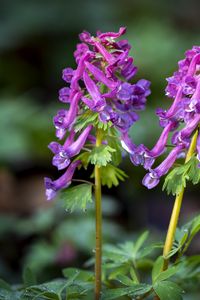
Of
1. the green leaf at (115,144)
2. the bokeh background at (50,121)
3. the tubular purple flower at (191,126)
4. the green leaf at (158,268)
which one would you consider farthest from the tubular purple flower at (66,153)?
the bokeh background at (50,121)

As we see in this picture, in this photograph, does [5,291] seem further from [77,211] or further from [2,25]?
[2,25]

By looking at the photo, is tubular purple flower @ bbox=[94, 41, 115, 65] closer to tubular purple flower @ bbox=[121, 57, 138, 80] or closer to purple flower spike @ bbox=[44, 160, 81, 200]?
tubular purple flower @ bbox=[121, 57, 138, 80]

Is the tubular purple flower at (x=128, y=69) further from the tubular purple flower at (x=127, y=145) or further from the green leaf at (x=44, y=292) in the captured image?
the green leaf at (x=44, y=292)

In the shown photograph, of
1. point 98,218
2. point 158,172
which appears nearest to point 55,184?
point 98,218

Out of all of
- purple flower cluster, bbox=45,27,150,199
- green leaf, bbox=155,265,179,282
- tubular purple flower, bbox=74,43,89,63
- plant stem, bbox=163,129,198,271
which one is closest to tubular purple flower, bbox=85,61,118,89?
purple flower cluster, bbox=45,27,150,199

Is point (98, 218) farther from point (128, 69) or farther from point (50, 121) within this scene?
point (50, 121)
